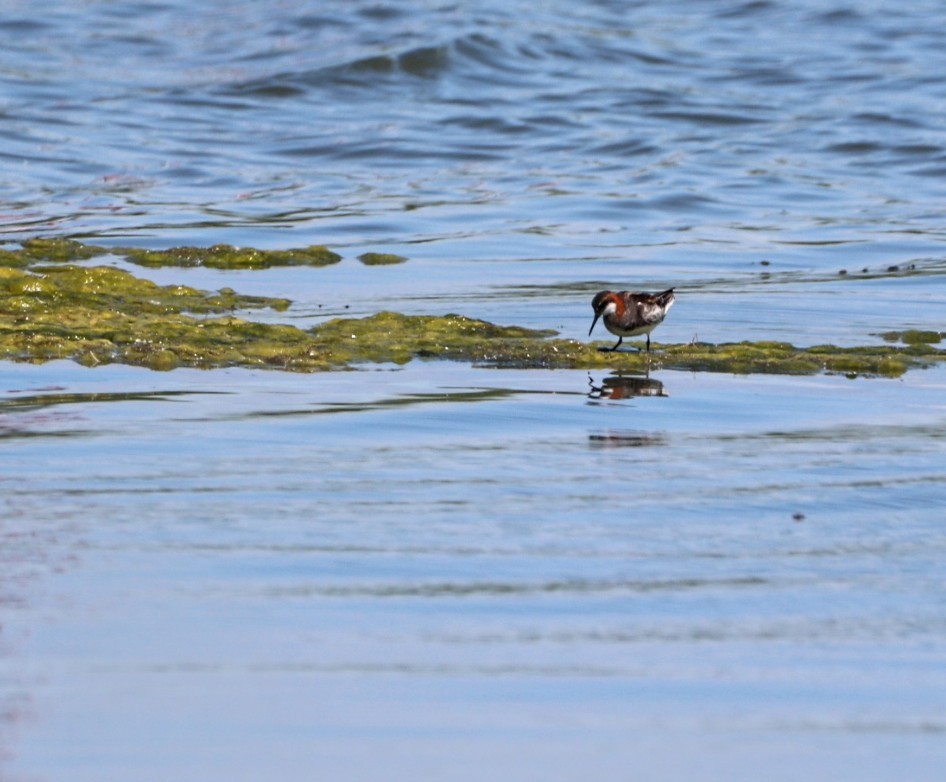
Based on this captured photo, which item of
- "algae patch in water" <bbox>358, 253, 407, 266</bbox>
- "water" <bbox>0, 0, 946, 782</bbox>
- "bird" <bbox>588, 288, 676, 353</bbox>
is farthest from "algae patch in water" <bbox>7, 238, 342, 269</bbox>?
"bird" <bbox>588, 288, 676, 353</bbox>

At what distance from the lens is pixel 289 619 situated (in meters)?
6.01

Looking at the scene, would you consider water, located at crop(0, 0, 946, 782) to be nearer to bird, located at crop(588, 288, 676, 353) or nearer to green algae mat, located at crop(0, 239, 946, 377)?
green algae mat, located at crop(0, 239, 946, 377)

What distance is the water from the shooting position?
5152 millimetres

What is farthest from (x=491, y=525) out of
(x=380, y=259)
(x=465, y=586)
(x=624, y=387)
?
(x=380, y=259)

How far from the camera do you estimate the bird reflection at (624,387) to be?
10.4 meters

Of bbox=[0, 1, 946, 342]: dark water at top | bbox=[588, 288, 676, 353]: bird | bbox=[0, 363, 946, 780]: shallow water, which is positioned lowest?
bbox=[0, 363, 946, 780]: shallow water

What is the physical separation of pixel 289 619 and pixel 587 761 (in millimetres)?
1427

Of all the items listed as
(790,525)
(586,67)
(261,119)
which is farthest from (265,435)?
(586,67)

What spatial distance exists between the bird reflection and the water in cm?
4

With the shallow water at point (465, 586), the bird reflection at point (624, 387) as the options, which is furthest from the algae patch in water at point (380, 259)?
the shallow water at point (465, 586)

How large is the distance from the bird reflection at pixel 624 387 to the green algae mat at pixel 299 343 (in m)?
0.29

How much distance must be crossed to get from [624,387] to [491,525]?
11.5 ft

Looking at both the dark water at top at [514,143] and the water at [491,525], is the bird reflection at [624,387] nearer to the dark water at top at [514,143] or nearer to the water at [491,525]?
the water at [491,525]

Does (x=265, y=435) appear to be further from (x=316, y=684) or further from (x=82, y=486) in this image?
(x=316, y=684)
